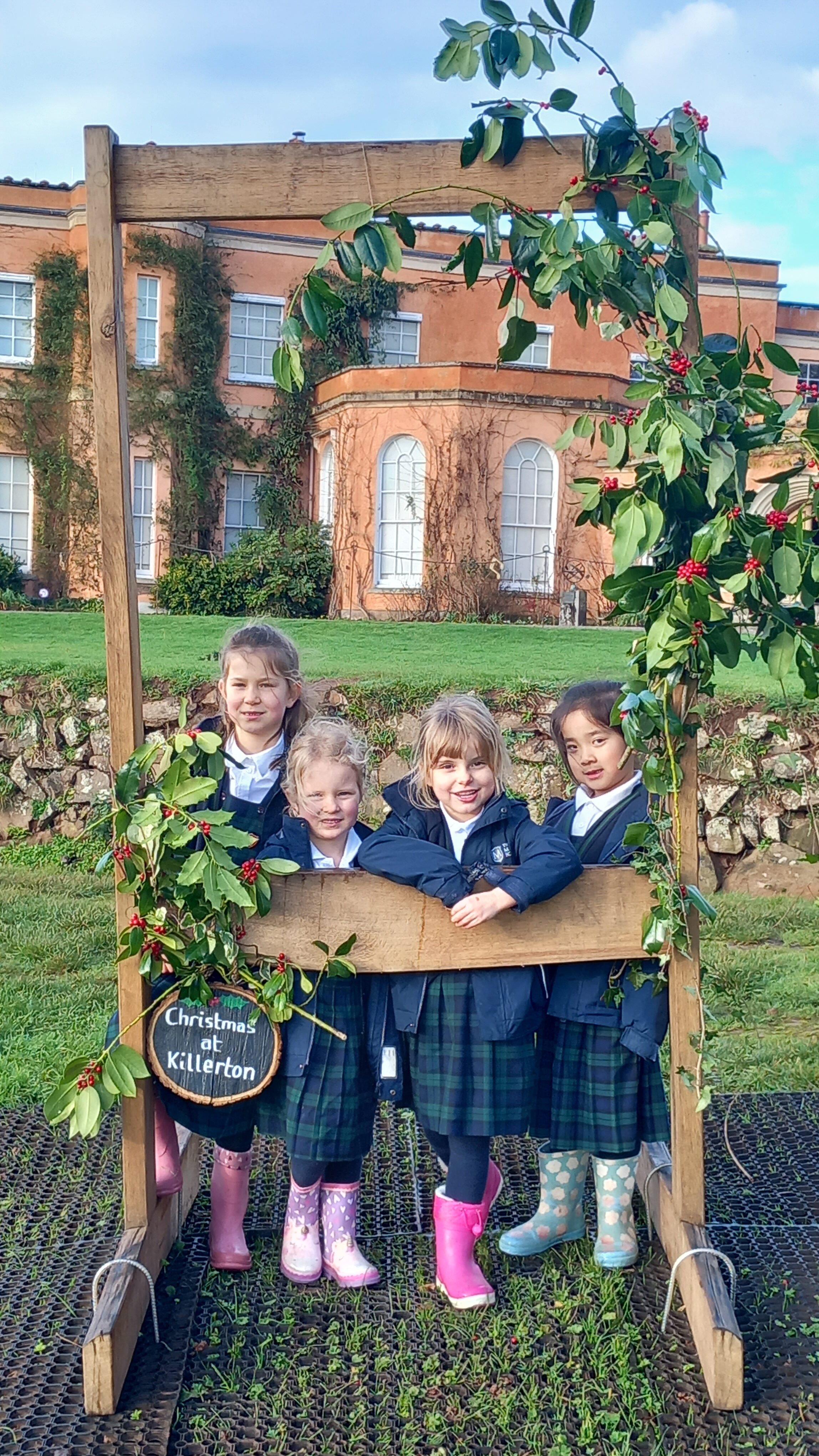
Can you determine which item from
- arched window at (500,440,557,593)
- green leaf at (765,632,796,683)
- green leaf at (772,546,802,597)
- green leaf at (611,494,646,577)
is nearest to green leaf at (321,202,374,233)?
green leaf at (611,494,646,577)

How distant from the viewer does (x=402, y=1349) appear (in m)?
2.51

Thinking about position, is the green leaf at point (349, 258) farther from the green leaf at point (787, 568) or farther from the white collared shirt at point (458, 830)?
the white collared shirt at point (458, 830)

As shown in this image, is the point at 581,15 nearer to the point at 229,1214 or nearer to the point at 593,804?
the point at 593,804

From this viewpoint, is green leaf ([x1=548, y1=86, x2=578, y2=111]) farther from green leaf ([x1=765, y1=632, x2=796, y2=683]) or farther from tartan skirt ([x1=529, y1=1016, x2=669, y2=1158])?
tartan skirt ([x1=529, y1=1016, x2=669, y2=1158])

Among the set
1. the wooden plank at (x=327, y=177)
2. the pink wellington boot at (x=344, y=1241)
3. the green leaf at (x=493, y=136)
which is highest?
the green leaf at (x=493, y=136)

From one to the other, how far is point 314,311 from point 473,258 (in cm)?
34

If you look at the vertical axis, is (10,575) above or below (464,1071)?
above

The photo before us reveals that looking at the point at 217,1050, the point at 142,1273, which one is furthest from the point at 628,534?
the point at 142,1273

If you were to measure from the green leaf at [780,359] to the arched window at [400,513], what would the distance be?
53.6ft

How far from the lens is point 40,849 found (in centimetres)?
711

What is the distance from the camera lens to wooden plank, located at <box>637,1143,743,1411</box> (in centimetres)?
232

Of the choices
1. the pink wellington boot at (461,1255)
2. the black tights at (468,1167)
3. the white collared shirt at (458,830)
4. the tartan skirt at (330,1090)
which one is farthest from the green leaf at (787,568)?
the pink wellington boot at (461,1255)

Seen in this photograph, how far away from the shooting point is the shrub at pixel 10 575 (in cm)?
1933

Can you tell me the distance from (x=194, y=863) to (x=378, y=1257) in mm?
1171
